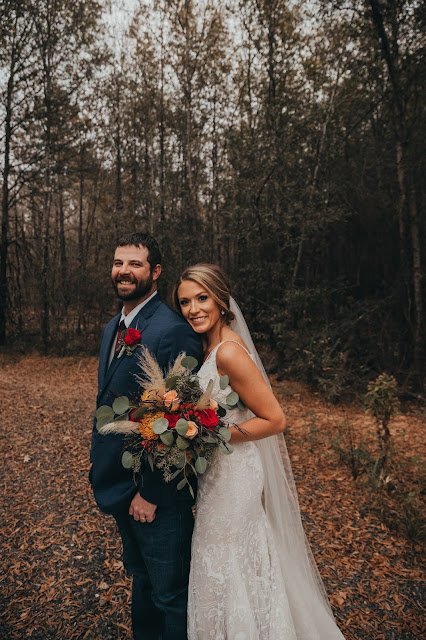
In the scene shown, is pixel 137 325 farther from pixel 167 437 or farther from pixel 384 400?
pixel 384 400

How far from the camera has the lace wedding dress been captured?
1743 millimetres

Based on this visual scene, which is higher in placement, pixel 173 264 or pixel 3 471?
pixel 173 264

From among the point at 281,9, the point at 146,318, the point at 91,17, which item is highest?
the point at 91,17

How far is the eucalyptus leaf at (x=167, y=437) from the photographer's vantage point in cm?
142

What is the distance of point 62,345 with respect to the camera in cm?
1223

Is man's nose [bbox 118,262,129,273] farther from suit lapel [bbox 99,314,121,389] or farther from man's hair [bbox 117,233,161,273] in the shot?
suit lapel [bbox 99,314,121,389]

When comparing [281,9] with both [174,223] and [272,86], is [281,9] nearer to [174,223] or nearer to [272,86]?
[272,86]

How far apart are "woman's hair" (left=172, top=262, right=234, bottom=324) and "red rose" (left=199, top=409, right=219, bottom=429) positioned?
64 cm

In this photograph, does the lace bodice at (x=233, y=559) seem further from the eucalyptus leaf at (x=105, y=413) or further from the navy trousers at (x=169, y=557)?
the eucalyptus leaf at (x=105, y=413)

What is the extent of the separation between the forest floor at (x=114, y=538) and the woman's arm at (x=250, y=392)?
1.64 meters

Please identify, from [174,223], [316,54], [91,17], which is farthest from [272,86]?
[91,17]

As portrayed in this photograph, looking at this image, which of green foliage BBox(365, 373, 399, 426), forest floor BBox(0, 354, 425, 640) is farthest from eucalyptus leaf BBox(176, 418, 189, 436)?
green foliage BBox(365, 373, 399, 426)

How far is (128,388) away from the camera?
1821 mm

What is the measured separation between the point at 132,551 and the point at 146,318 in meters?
1.24
